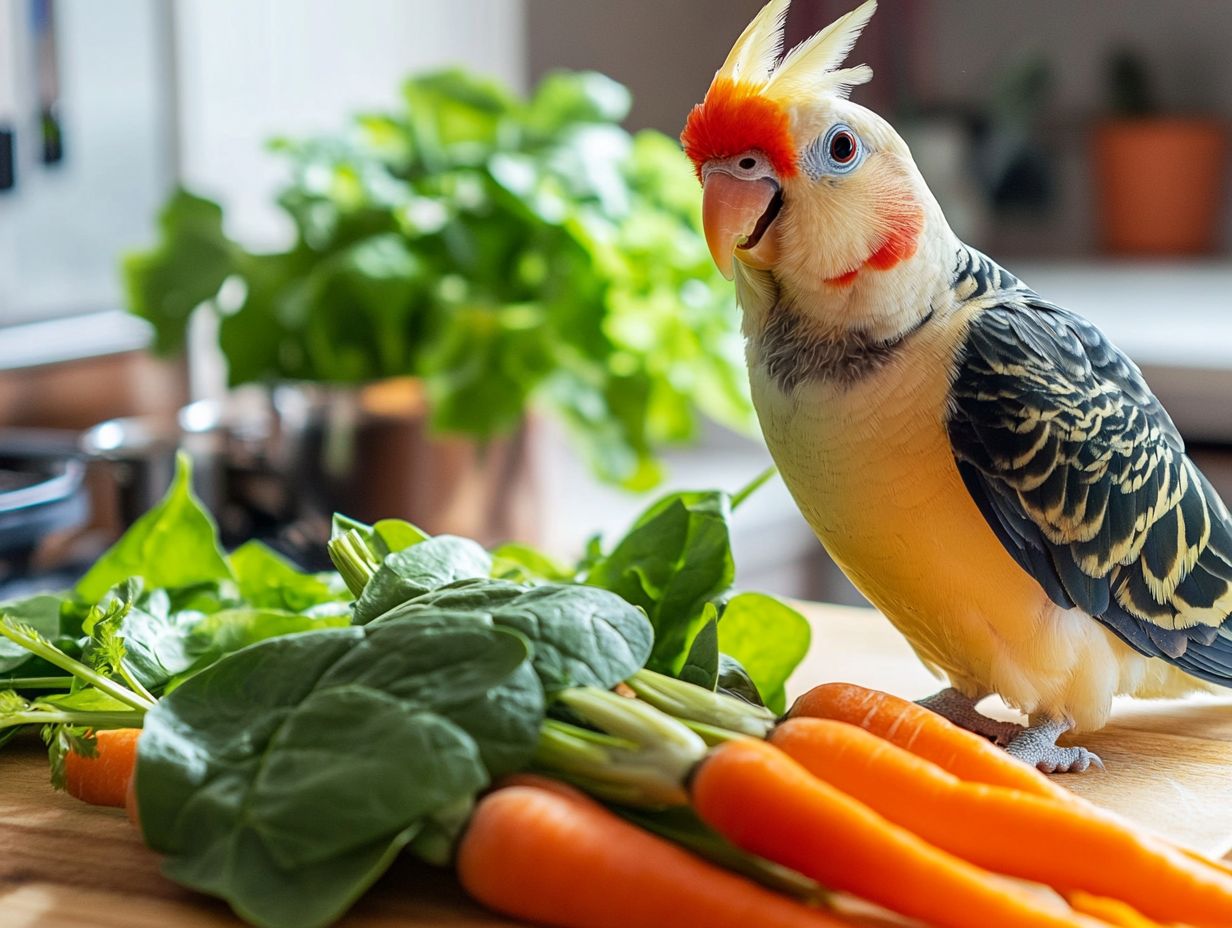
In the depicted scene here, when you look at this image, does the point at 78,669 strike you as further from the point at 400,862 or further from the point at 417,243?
the point at 417,243

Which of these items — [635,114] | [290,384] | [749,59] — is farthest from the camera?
[635,114]

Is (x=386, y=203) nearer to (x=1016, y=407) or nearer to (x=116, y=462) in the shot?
(x=116, y=462)

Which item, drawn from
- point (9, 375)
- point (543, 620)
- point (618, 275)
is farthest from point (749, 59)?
point (9, 375)

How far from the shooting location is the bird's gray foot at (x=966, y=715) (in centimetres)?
74

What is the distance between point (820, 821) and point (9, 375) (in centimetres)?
120

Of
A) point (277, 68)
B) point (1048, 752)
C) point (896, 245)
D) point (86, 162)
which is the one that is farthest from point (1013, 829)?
point (277, 68)

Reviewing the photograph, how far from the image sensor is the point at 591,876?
21.5 inches

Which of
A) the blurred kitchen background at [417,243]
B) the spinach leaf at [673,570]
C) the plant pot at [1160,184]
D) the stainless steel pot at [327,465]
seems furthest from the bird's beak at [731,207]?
the plant pot at [1160,184]

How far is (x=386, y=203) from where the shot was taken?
1.48 m

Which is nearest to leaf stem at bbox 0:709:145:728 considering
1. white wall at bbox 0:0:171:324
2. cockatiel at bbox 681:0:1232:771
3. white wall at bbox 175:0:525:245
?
cockatiel at bbox 681:0:1232:771

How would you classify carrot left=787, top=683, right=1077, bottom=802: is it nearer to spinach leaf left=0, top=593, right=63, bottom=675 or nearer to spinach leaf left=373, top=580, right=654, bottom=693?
spinach leaf left=373, top=580, right=654, bottom=693

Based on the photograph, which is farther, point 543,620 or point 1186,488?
point 1186,488

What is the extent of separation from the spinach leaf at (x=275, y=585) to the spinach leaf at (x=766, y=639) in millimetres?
219

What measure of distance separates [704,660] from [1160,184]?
1.66m
